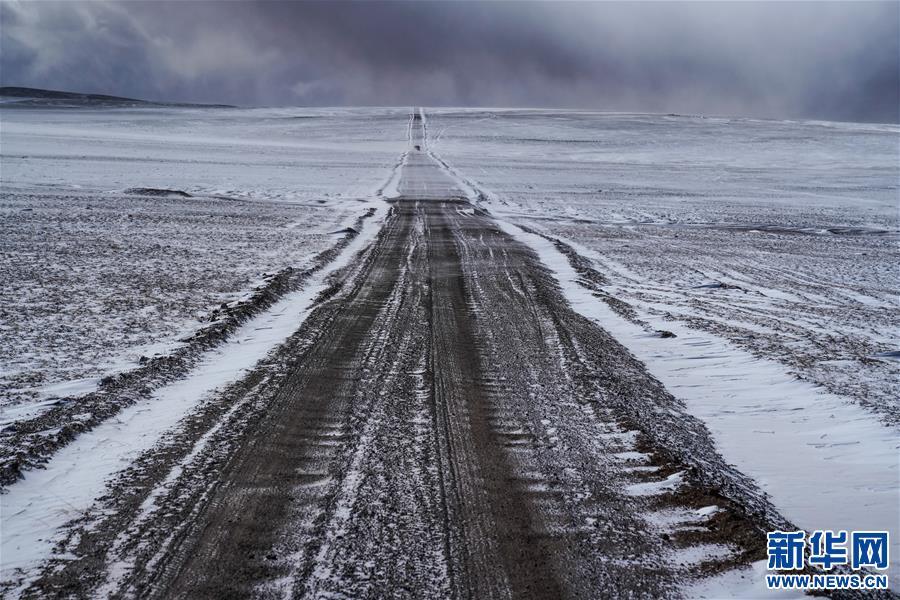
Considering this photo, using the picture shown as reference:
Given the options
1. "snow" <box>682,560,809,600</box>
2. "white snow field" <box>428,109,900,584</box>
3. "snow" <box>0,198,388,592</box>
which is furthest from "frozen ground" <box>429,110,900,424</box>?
"snow" <box>0,198,388,592</box>

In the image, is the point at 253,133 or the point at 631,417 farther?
the point at 253,133

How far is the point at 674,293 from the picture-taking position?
31.4 ft

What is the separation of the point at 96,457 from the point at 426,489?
2.20m

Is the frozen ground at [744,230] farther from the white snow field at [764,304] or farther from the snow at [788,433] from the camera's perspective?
the snow at [788,433]

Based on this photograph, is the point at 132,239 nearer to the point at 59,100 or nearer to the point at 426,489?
the point at 426,489

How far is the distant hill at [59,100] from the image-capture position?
88500 millimetres

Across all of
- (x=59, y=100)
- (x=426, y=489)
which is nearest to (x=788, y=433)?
(x=426, y=489)

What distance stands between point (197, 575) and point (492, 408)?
8.57 ft

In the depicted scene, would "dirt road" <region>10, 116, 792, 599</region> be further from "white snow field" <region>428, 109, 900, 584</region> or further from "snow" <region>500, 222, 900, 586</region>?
"white snow field" <region>428, 109, 900, 584</region>

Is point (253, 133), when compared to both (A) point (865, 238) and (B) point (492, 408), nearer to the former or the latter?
(A) point (865, 238)

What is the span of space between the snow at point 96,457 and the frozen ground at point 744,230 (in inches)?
209

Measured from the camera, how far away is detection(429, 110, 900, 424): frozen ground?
729cm

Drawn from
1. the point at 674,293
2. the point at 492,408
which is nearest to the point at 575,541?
the point at 492,408

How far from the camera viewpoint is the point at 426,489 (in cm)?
389
